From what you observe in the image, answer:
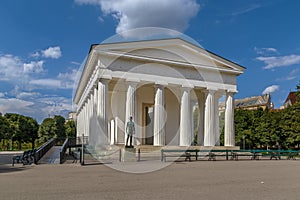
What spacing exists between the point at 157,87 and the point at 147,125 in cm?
775

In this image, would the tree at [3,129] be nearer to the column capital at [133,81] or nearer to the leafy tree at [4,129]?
the leafy tree at [4,129]

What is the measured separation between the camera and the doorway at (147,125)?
35.6 meters

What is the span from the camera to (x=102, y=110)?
27.4 meters

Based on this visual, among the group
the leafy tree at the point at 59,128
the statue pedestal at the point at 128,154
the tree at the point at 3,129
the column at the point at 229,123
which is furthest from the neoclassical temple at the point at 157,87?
the leafy tree at the point at 59,128

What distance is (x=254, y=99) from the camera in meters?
114

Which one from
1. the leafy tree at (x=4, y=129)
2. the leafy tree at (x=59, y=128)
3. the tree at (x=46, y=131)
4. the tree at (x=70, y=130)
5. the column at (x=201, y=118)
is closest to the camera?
the column at (x=201, y=118)

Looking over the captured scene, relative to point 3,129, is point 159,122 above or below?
above

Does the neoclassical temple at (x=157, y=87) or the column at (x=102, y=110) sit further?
the neoclassical temple at (x=157, y=87)

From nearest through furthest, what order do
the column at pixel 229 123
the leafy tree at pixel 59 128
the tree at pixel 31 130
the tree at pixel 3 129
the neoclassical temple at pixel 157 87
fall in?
the neoclassical temple at pixel 157 87 → the column at pixel 229 123 → the tree at pixel 3 129 → the leafy tree at pixel 59 128 → the tree at pixel 31 130

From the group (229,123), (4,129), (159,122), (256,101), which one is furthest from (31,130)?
(256,101)

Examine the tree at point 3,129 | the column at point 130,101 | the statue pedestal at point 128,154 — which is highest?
the column at point 130,101

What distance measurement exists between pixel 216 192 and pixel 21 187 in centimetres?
578

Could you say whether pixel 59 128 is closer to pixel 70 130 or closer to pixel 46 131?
pixel 46 131

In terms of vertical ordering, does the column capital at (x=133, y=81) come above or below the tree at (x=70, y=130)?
above
